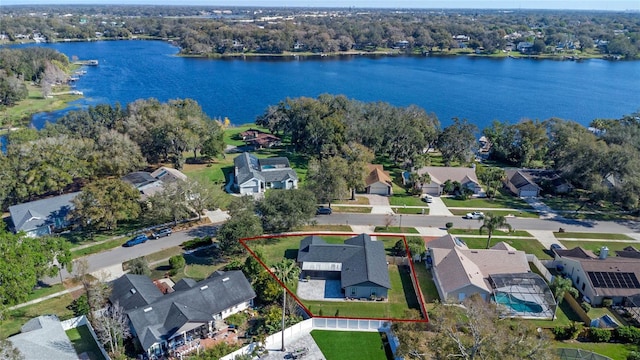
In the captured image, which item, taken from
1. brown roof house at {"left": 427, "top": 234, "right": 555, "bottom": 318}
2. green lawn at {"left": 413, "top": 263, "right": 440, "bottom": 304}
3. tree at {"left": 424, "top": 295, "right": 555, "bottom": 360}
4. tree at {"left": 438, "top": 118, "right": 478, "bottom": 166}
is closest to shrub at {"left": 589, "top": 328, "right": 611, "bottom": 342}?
brown roof house at {"left": 427, "top": 234, "right": 555, "bottom": 318}

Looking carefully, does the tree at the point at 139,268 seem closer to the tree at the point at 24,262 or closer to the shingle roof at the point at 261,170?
the tree at the point at 24,262

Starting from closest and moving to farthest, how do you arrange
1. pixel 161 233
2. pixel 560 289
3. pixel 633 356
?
pixel 633 356
pixel 560 289
pixel 161 233

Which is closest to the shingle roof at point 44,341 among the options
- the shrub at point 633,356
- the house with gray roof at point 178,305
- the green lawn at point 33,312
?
the green lawn at point 33,312

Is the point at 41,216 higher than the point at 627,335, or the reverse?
the point at 41,216

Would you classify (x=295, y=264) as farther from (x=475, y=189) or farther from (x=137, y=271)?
(x=475, y=189)

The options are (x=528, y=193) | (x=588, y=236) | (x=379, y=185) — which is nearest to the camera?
(x=588, y=236)

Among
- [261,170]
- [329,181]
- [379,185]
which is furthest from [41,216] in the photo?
[379,185]

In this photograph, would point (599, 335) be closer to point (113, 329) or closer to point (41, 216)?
point (113, 329)

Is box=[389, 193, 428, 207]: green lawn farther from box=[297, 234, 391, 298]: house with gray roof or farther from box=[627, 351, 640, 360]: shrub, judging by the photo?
box=[627, 351, 640, 360]: shrub
